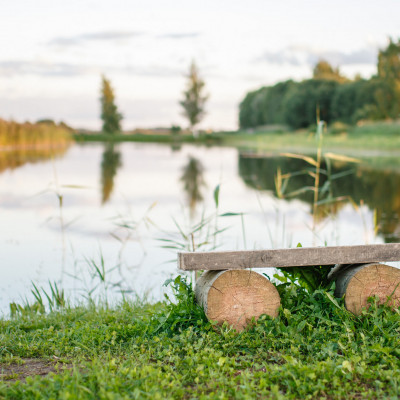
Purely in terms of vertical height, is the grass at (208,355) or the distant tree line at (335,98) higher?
the distant tree line at (335,98)

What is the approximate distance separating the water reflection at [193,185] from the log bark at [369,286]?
756 cm

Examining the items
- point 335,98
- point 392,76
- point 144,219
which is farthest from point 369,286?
point 335,98

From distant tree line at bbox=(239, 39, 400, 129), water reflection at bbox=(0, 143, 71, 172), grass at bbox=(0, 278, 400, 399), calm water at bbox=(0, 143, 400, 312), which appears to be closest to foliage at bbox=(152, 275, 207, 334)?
grass at bbox=(0, 278, 400, 399)

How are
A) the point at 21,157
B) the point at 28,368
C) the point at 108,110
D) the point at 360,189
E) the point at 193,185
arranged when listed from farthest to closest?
the point at 108,110 → the point at 21,157 → the point at 193,185 → the point at 360,189 → the point at 28,368

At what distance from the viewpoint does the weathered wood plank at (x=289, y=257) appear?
11.1 ft

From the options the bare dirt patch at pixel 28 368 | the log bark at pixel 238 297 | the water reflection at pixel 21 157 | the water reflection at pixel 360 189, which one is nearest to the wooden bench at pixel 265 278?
the log bark at pixel 238 297

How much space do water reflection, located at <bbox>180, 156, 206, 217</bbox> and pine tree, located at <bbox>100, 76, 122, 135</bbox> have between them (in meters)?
44.6

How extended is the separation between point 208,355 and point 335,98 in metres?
54.9

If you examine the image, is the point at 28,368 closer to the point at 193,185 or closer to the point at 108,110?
the point at 193,185

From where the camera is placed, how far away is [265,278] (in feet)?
11.5

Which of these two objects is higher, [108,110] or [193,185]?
[108,110]

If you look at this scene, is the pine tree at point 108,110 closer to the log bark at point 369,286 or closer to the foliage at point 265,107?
the foliage at point 265,107

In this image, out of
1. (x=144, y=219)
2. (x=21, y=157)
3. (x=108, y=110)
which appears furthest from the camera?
(x=108, y=110)

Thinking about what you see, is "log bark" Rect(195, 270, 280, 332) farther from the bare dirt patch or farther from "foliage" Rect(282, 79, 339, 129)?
"foliage" Rect(282, 79, 339, 129)
